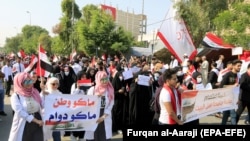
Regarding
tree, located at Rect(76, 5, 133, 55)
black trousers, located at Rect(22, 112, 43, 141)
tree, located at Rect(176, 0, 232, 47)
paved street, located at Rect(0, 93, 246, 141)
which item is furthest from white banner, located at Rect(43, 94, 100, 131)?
tree, located at Rect(76, 5, 133, 55)

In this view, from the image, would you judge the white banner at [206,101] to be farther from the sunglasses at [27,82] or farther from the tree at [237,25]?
the tree at [237,25]

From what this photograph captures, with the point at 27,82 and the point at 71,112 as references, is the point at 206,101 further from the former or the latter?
the point at 27,82

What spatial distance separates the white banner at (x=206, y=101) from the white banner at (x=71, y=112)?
1.44 meters

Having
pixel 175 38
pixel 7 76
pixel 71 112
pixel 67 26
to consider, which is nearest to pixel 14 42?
pixel 67 26

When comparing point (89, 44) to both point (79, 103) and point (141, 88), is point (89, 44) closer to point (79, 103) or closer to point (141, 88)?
point (141, 88)

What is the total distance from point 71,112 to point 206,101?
2719 mm

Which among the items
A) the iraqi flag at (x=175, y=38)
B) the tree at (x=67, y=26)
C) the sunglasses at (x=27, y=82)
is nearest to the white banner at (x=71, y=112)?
the sunglasses at (x=27, y=82)

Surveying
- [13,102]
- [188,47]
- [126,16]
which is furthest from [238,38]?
[126,16]

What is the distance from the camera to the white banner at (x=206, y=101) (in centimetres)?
626

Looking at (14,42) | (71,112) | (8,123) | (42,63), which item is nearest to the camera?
(71,112)

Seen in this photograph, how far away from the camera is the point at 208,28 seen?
105ft

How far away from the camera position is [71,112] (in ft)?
19.7

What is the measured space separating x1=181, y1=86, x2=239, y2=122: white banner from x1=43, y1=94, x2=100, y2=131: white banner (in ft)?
4.72

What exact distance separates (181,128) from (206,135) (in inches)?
11.7
